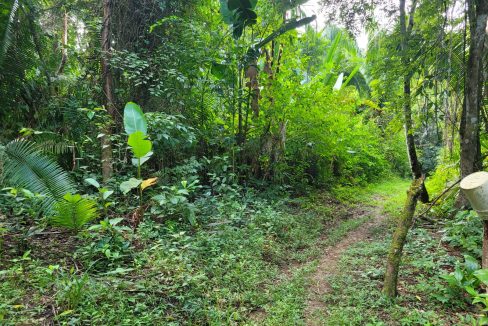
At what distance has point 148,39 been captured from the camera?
6211mm

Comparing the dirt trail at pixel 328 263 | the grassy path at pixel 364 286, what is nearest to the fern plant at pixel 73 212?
the grassy path at pixel 364 286

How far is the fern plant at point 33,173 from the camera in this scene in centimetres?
377

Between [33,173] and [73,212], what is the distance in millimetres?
1125

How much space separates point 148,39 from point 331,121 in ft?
15.0

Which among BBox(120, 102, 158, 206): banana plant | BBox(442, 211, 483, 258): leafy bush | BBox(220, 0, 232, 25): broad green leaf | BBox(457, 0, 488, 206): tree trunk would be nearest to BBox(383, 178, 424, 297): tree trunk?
BBox(442, 211, 483, 258): leafy bush

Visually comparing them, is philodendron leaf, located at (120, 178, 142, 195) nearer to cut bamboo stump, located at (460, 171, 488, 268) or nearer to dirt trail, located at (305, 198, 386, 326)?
dirt trail, located at (305, 198, 386, 326)

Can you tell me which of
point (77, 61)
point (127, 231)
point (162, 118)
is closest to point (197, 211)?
point (127, 231)

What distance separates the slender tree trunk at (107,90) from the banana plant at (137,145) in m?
0.60

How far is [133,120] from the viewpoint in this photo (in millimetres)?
4492

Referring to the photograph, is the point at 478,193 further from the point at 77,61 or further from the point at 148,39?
the point at 77,61

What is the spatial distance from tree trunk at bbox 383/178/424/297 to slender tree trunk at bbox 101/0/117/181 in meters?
4.16

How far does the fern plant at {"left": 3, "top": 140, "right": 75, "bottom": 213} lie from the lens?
3770mm

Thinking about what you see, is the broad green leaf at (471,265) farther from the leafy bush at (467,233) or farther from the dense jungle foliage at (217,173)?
the leafy bush at (467,233)

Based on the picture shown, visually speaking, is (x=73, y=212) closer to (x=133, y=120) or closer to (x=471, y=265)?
(x=133, y=120)
